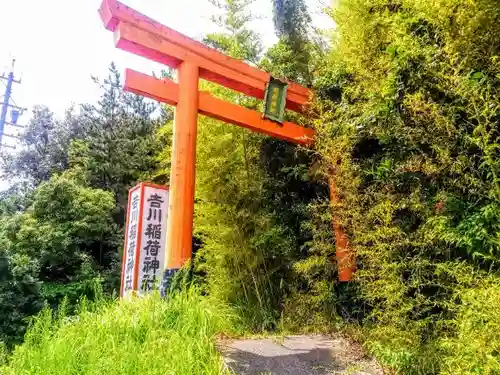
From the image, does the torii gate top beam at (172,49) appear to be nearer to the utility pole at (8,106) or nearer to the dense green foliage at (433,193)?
the dense green foliage at (433,193)

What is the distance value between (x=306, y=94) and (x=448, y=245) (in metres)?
2.82

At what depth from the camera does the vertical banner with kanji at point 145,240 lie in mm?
4172

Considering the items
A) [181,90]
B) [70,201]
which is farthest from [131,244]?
[70,201]

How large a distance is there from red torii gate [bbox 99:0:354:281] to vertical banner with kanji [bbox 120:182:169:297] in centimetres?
55

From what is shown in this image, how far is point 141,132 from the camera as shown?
1209cm

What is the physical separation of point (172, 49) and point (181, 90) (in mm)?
410

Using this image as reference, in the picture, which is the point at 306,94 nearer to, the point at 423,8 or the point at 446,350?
the point at 423,8

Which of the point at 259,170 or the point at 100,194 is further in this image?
the point at 100,194

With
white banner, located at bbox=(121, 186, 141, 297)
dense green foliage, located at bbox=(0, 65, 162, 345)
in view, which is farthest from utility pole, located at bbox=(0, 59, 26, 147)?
white banner, located at bbox=(121, 186, 141, 297)

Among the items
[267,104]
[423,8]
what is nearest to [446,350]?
[423,8]

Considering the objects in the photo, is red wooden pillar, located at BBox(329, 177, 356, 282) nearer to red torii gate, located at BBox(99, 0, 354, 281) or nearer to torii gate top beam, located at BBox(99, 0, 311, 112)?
red torii gate, located at BBox(99, 0, 354, 281)

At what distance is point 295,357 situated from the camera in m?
3.19

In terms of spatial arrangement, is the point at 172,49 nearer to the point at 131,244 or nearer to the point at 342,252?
the point at 131,244

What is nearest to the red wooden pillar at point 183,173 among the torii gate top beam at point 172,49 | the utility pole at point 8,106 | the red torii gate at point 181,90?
the red torii gate at point 181,90
